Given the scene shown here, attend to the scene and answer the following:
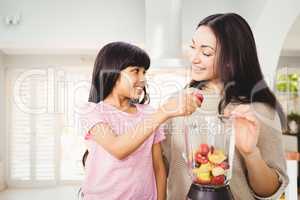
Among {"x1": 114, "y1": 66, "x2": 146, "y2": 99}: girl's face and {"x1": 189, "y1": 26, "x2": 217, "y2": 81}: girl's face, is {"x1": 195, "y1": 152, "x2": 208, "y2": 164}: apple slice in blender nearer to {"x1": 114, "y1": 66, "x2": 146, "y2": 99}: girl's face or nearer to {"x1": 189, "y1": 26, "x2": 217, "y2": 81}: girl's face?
{"x1": 189, "y1": 26, "x2": 217, "y2": 81}: girl's face

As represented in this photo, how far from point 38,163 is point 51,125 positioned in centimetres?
55

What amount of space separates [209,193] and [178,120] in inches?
10.9

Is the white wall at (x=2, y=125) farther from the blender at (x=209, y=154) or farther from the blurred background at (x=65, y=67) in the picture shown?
the blender at (x=209, y=154)

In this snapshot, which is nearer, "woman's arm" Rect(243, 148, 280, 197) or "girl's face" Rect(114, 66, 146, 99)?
"woman's arm" Rect(243, 148, 280, 197)

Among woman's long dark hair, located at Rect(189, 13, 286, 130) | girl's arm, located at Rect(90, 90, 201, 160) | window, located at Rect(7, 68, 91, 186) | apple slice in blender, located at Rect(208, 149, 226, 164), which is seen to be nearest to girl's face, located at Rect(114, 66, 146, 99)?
girl's arm, located at Rect(90, 90, 201, 160)

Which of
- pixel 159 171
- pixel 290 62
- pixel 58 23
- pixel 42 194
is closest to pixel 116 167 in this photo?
pixel 159 171

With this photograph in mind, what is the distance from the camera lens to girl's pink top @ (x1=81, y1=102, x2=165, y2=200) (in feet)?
3.29

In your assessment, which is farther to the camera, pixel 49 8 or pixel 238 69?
pixel 49 8

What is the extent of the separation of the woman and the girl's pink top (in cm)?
8

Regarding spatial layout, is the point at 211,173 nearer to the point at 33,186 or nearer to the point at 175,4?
the point at 175,4

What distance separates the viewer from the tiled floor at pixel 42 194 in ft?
14.3

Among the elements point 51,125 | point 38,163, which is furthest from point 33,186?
point 51,125

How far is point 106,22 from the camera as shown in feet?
9.76

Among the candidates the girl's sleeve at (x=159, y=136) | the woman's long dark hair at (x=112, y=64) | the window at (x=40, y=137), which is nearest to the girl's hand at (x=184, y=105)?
the girl's sleeve at (x=159, y=136)
